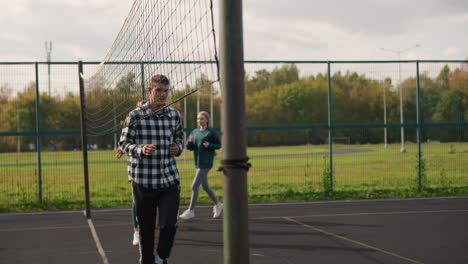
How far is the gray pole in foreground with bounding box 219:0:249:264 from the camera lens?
2.27 m

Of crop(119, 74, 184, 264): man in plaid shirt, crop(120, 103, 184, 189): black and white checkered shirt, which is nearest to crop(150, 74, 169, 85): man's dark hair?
crop(119, 74, 184, 264): man in plaid shirt

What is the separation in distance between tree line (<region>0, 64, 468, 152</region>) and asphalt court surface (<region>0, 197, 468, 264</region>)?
89.2 inches

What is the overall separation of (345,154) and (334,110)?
2989 mm

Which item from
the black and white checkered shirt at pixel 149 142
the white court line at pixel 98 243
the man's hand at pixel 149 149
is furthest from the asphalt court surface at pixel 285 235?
the man's hand at pixel 149 149

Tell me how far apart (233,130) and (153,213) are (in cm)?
285

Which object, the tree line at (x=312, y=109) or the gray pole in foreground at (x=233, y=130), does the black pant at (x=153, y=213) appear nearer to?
the gray pole in foreground at (x=233, y=130)

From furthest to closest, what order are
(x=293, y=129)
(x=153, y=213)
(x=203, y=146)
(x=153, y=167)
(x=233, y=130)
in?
(x=293, y=129) → (x=203, y=146) → (x=153, y=213) → (x=153, y=167) → (x=233, y=130)

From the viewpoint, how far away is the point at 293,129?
12.6 meters

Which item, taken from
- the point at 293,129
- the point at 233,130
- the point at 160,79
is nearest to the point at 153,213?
the point at 160,79

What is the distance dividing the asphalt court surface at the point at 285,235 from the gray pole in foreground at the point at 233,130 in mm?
3634

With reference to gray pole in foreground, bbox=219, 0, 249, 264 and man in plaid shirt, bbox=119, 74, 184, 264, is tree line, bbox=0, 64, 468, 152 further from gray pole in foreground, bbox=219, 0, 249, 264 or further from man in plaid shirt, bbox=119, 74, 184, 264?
gray pole in foreground, bbox=219, 0, 249, 264

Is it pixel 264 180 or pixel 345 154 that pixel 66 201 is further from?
pixel 345 154

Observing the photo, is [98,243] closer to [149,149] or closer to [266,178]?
[149,149]

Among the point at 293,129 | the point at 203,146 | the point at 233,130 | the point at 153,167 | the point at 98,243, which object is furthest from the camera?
the point at 293,129
